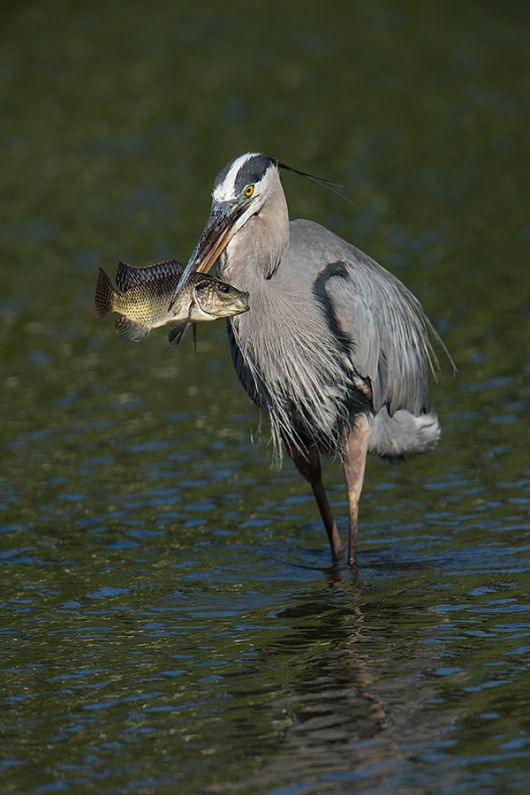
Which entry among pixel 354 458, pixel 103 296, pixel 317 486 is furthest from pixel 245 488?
pixel 103 296

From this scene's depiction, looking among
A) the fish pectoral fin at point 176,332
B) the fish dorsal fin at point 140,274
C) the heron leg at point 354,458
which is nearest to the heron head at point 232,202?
the fish dorsal fin at point 140,274

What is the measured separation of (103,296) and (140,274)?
297 mm

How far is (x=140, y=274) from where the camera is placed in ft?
21.3

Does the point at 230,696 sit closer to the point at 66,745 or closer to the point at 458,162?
the point at 66,745

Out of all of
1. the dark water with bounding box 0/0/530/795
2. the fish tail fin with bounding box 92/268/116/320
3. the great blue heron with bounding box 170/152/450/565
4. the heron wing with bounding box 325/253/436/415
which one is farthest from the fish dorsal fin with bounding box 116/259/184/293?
the dark water with bounding box 0/0/530/795

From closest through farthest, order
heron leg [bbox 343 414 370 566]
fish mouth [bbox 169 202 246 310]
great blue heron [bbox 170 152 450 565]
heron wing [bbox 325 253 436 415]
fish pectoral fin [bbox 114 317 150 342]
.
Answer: fish pectoral fin [bbox 114 317 150 342]
fish mouth [bbox 169 202 246 310]
great blue heron [bbox 170 152 450 565]
heron wing [bbox 325 253 436 415]
heron leg [bbox 343 414 370 566]

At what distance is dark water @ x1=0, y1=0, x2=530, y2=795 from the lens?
5562 millimetres

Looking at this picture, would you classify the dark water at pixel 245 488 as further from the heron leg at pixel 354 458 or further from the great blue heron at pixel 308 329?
the great blue heron at pixel 308 329

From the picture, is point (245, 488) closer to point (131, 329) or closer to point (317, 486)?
point (317, 486)

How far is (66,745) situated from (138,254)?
443 inches

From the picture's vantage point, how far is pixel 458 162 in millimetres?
19500

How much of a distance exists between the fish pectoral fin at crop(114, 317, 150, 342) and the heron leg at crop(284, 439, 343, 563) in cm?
206

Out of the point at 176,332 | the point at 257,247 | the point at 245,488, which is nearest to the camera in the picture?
the point at 176,332

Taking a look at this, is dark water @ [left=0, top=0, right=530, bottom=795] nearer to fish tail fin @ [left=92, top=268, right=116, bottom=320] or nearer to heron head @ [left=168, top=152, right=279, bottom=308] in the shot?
fish tail fin @ [left=92, top=268, right=116, bottom=320]
